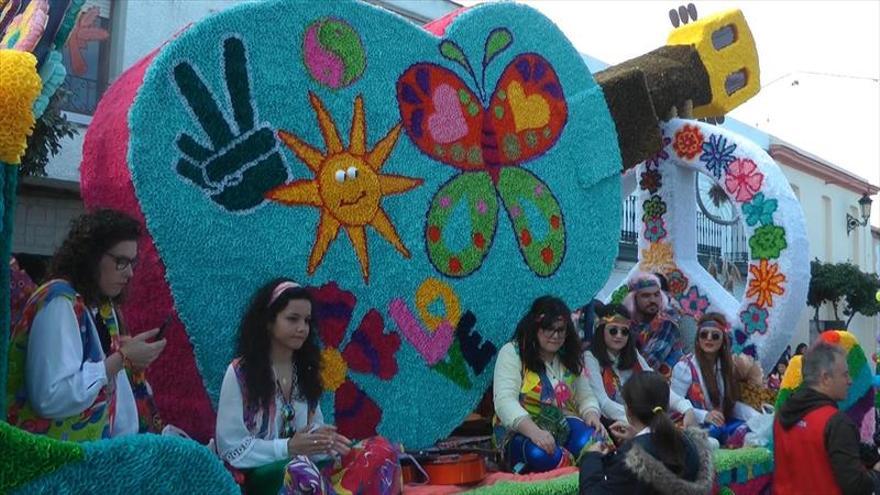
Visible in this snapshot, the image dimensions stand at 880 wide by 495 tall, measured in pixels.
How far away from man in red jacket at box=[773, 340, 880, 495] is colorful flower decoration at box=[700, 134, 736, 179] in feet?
10.9

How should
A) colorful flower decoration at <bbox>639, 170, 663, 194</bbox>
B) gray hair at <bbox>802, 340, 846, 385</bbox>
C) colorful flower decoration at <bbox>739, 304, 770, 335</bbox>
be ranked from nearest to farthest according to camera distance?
gray hair at <bbox>802, 340, 846, 385</bbox>, colorful flower decoration at <bbox>739, 304, 770, 335</bbox>, colorful flower decoration at <bbox>639, 170, 663, 194</bbox>

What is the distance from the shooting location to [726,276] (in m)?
12.5

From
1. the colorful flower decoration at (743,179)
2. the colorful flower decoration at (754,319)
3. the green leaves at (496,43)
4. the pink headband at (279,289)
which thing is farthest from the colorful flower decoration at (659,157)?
the pink headband at (279,289)

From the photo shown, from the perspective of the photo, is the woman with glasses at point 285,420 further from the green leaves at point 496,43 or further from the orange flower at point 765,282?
the orange flower at point 765,282

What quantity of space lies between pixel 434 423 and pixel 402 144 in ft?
4.98

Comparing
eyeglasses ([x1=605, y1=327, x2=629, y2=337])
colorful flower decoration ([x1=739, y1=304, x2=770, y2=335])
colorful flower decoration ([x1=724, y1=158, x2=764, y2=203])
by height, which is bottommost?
eyeglasses ([x1=605, y1=327, x2=629, y2=337])

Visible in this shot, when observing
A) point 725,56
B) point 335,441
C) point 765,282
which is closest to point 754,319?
point 765,282

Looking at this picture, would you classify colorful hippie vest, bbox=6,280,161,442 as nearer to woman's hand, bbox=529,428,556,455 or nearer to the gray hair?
woman's hand, bbox=529,428,556,455

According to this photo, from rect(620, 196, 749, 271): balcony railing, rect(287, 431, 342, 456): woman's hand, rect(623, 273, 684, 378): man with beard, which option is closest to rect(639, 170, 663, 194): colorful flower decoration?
rect(623, 273, 684, 378): man with beard

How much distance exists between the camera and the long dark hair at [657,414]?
2762 mm

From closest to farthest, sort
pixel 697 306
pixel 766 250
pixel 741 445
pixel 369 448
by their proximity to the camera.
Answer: pixel 369 448, pixel 741 445, pixel 766 250, pixel 697 306

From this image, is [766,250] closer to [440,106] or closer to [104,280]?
[440,106]

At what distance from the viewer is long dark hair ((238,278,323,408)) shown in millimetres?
3422

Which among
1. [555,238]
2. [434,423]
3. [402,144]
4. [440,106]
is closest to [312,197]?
[402,144]
